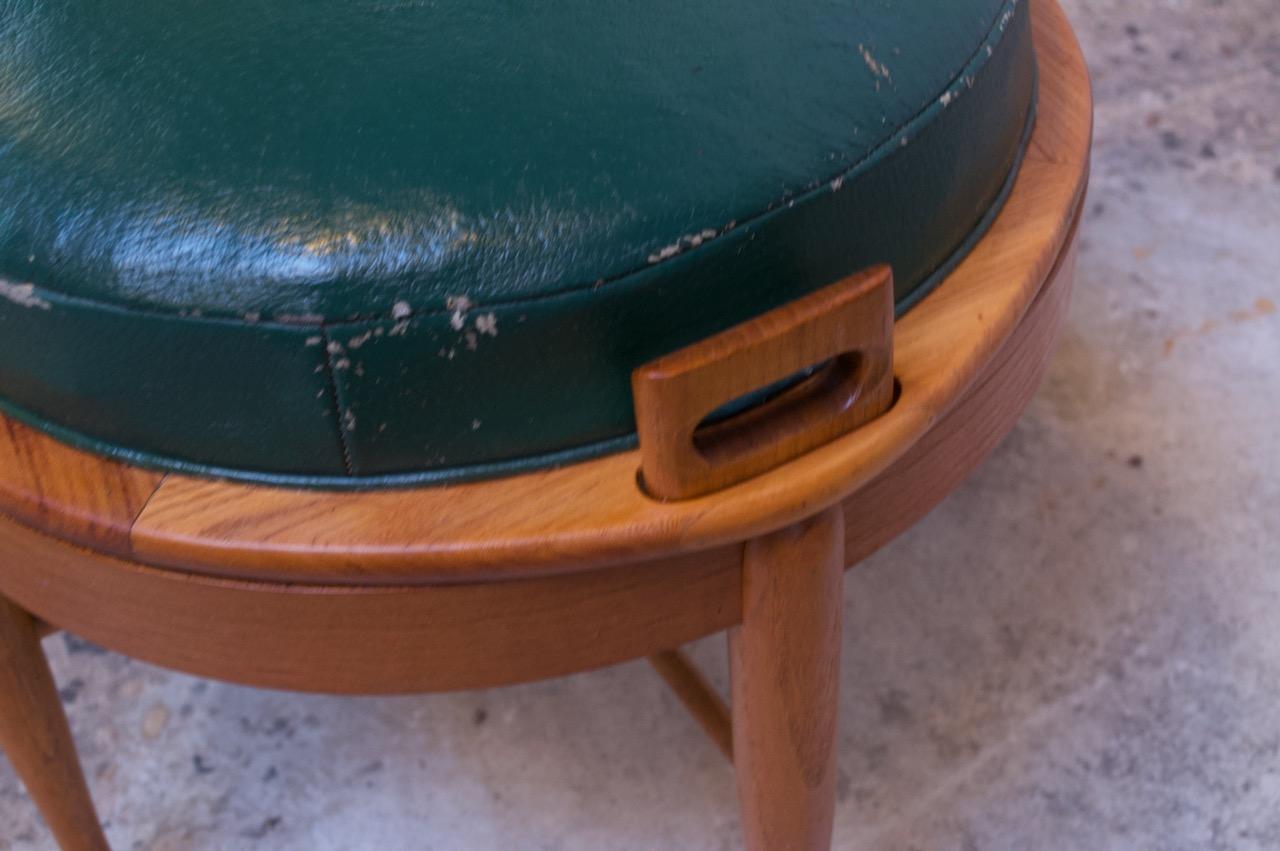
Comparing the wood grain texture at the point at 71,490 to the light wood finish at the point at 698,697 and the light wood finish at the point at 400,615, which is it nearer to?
the light wood finish at the point at 400,615

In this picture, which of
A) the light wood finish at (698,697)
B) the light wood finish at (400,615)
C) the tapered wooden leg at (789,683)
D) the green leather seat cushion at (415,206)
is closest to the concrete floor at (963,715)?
the light wood finish at (698,697)

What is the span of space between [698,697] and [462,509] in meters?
0.48

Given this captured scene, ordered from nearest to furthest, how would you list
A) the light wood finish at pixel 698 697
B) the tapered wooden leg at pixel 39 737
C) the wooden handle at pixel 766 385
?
the wooden handle at pixel 766 385 < the tapered wooden leg at pixel 39 737 < the light wood finish at pixel 698 697

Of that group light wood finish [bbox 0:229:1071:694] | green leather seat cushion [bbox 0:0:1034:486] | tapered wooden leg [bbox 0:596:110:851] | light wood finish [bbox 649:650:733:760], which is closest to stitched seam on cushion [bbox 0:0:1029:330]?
green leather seat cushion [bbox 0:0:1034:486]

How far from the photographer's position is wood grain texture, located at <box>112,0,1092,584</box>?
0.58 meters

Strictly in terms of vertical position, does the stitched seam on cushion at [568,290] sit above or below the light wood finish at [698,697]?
above

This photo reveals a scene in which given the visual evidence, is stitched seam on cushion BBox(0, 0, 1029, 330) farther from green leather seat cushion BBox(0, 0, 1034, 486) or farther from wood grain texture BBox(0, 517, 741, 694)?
wood grain texture BBox(0, 517, 741, 694)

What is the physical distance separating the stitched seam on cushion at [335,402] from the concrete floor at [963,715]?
52 centimetres

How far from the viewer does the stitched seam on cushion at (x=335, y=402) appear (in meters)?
0.57

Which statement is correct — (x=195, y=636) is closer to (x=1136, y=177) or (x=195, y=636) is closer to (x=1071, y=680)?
(x=1071, y=680)

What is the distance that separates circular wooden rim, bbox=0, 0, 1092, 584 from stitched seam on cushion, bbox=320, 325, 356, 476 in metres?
0.02

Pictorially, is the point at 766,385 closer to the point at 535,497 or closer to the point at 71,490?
the point at 535,497

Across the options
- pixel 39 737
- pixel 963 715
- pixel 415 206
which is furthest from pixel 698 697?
pixel 415 206

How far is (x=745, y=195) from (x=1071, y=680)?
681 mm
